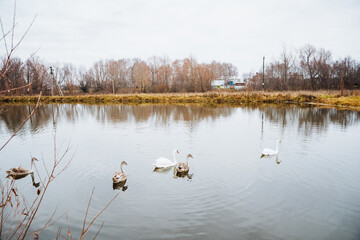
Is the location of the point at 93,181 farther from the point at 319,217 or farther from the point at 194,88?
the point at 194,88

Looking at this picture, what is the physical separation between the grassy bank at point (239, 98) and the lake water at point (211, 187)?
19679 millimetres

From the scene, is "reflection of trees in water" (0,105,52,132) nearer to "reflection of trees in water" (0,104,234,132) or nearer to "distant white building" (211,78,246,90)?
"reflection of trees in water" (0,104,234,132)

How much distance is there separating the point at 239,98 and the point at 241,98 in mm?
330

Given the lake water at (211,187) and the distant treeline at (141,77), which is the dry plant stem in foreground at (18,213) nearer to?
the lake water at (211,187)

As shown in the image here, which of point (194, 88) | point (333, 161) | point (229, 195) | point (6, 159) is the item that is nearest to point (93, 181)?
point (229, 195)

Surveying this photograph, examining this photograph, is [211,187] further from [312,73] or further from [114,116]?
[312,73]

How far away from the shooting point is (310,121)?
58.6 feet

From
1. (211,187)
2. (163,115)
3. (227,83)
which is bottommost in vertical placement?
(211,187)

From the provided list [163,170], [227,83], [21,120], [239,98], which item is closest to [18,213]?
[163,170]

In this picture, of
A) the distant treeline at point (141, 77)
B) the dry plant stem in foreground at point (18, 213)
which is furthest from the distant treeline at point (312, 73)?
the dry plant stem in foreground at point (18, 213)

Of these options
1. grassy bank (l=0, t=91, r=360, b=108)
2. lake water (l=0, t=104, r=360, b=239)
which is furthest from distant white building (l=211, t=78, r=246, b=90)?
lake water (l=0, t=104, r=360, b=239)

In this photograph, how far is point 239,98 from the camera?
36656 millimetres

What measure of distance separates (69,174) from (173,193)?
3883mm

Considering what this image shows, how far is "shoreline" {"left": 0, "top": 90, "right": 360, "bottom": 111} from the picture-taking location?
30.1 m
